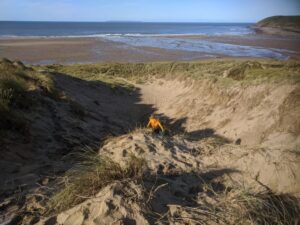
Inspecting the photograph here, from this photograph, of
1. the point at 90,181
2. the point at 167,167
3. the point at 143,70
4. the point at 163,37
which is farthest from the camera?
the point at 163,37

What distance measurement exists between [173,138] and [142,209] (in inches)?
132

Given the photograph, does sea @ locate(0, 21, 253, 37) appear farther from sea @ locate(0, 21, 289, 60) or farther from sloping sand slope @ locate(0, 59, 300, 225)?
sloping sand slope @ locate(0, 59, 300, 225)

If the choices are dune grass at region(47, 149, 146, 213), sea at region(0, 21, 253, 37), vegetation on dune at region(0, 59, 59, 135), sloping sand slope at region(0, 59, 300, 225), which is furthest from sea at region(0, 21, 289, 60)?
dune grass at region(47, 149, 146, 213)

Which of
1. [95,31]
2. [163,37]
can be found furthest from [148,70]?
[95,31]

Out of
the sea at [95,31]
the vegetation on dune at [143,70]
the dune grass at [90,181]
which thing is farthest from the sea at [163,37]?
the dune grass at [90,181]

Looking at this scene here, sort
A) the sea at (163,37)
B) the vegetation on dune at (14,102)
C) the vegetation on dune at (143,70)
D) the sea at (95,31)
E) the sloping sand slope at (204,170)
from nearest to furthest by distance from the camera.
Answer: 1. the sloping sand slope at (204,170)
2. the vegetation on dune at (14,102)
3. the vegetation on dune at (143,70)
4. the sea at (163,37)
5. the sea at (95,31)

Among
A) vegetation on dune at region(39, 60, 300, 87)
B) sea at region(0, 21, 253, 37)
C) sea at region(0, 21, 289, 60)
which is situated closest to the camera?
vegetation on dune at region(39, 60, 300, 87)

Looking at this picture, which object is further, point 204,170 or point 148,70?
point 148,70

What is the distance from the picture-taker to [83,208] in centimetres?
394

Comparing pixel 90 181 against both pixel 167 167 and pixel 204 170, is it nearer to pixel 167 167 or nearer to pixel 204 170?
pixel 167 167

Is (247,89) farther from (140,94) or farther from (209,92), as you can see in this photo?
(140,94)

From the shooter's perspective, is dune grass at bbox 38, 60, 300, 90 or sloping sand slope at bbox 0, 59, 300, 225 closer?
sloping sand slope at bbox 0, 59, 300, 225

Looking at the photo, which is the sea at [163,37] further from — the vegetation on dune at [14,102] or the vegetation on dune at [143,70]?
the vegetation on dune at [14,102]

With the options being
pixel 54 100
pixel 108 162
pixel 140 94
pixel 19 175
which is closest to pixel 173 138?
pixel 108 162
